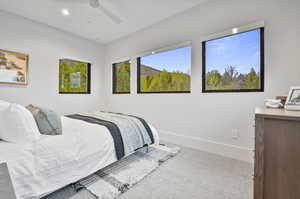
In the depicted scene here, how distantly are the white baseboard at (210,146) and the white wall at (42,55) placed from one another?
2660 millimetres

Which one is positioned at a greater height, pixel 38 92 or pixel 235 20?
pixel 235 20

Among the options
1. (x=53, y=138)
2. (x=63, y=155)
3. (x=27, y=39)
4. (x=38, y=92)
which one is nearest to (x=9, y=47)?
(x=27, y=39)

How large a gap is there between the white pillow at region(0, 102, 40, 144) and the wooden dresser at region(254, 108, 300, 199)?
1778 mm

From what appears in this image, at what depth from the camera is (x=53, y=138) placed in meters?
1.37

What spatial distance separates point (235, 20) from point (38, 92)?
4.23 meters

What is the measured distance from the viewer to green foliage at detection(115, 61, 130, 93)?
4.14 meters

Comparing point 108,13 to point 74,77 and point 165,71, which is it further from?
point 74,77

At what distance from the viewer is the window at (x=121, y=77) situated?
4.14 m

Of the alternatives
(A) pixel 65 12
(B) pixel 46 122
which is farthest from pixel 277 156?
(A) pixel 65 12

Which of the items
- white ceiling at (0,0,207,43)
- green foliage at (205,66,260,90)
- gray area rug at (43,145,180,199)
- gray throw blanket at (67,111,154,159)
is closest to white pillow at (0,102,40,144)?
gray area rug at (43,145,180,199)

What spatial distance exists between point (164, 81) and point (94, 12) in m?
2.04

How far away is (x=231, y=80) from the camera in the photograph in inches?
94.5

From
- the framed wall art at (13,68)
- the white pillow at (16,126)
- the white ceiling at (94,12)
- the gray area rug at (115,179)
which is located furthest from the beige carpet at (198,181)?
the framed wall art at (13,68)

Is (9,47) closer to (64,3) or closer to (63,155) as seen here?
(64,3)
